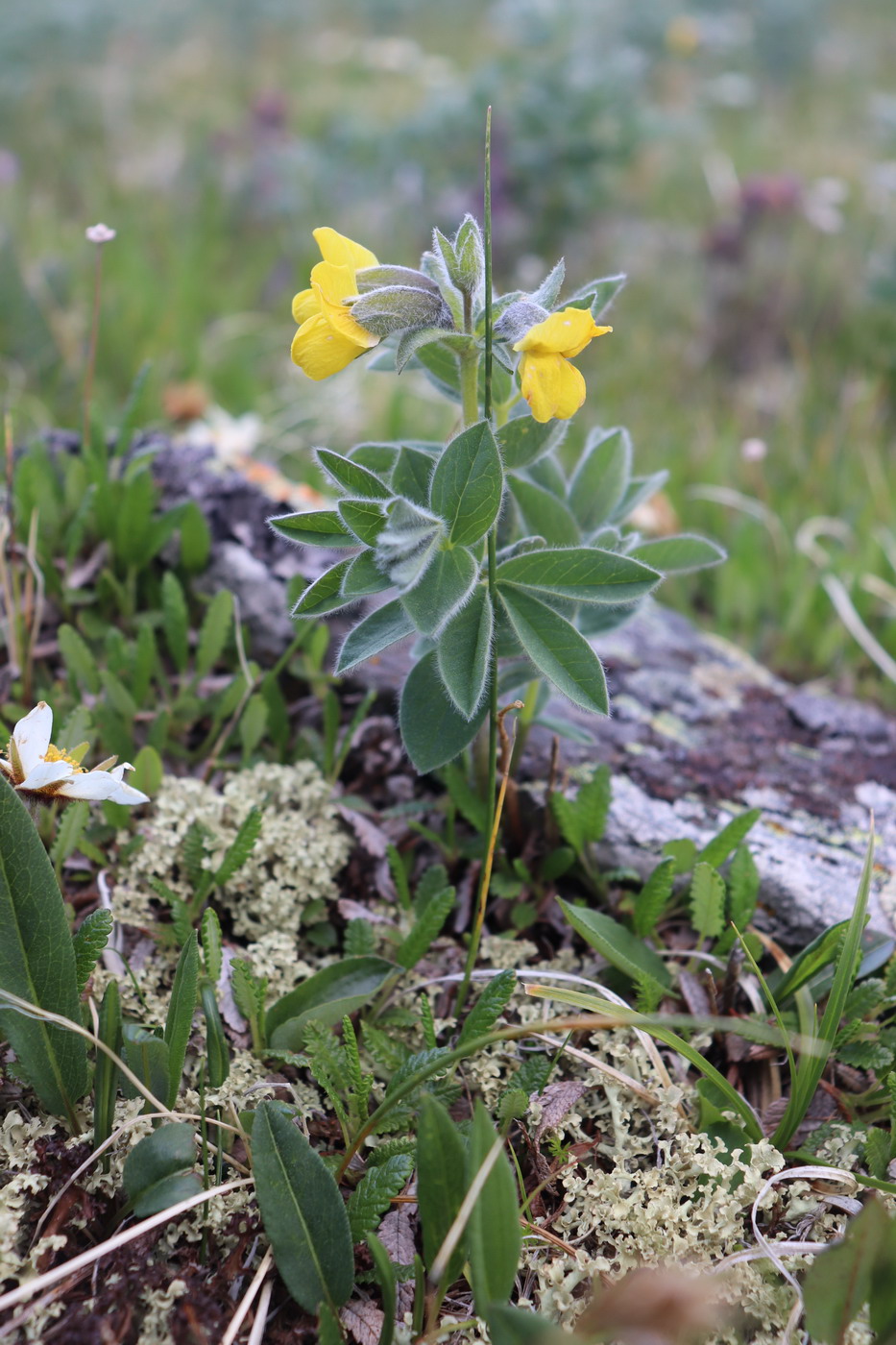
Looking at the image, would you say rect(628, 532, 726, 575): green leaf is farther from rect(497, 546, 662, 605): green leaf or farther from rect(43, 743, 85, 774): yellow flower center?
rect(43, 743, 85, 774): yellow flower center

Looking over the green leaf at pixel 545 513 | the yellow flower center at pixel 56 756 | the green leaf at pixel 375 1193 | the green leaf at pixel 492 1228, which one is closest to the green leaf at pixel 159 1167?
the green leaf at pixel 375 1193

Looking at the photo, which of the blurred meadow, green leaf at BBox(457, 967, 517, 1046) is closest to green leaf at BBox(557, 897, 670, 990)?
green leaf at BBox(457, 967, 517, 1046)

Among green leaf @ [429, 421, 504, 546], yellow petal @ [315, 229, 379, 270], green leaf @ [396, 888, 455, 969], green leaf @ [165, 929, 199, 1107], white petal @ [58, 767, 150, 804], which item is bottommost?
green leaf @ [396, 888, 455, 969]

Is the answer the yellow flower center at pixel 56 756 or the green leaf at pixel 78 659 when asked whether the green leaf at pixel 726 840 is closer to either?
the yellow flower center at pixel 56 756

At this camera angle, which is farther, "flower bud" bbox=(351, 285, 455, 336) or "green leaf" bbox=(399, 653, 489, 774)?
"green leaf" bbox=(399, 653, 489, 774)

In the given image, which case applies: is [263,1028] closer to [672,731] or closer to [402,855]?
[402,855]

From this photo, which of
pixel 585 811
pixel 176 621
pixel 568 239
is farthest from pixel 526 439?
pixel 568 239
